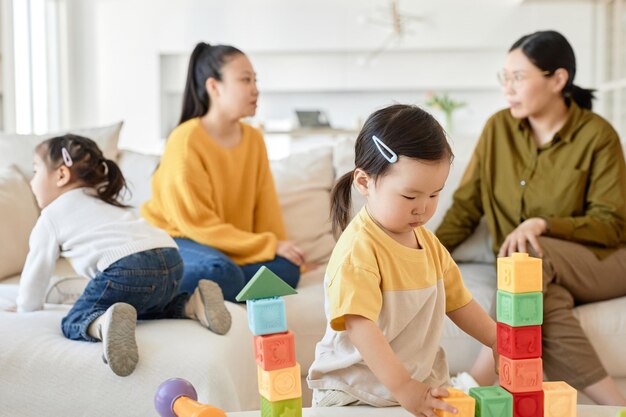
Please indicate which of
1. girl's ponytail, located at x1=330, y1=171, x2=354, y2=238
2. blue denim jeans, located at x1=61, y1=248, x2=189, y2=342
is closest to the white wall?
blue denim jeans, located at x1=61, y1=248, x2=189, y2=342

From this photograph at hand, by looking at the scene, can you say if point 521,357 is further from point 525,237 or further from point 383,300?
point 525,237

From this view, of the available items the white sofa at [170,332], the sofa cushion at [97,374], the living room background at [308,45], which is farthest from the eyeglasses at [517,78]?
the living room background at [308,45]

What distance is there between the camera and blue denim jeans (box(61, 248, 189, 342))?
174 cm

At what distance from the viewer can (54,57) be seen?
226 inches

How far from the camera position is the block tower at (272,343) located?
98 centimetres

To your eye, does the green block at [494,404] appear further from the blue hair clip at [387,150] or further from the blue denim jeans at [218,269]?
the blue denim jeans at [218,269]

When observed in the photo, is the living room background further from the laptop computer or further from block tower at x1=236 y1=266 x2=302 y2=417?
block tower at x1=236 y1=266 x2=302 y2=417

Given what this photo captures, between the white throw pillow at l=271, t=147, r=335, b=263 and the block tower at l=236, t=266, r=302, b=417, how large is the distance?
1.56 m

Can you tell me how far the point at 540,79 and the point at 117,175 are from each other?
4.06ft

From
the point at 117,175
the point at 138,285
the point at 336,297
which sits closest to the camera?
the point at 336,297

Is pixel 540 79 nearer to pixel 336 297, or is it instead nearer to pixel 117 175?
pixel 117 175

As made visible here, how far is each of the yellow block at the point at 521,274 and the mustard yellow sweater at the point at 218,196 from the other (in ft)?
4.53

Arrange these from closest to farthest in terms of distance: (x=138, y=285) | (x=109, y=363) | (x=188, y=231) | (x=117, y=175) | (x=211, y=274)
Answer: (x=109, y=363)
(x=138, y=285)
(x=117, y=175)
(x=211, y=274)
(x=188, y=231)

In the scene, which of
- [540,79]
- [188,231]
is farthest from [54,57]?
[540,79]
